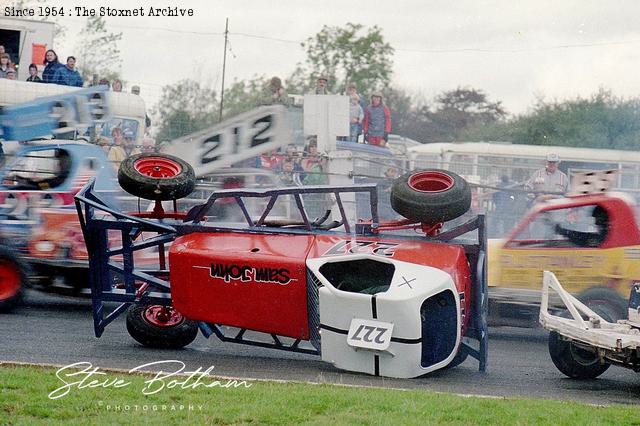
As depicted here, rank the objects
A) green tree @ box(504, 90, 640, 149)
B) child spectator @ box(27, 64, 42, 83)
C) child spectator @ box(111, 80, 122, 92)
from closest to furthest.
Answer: child spectator @ box(27, 64, 42, 83), child spectator @ box(111, 80, 122, 92), green tree @ box(504, 90, 640, 149)

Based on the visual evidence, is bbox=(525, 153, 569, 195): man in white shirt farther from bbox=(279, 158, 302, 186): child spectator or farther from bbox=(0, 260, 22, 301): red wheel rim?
bbox=(0, 260, 22, 301): red wheel rim

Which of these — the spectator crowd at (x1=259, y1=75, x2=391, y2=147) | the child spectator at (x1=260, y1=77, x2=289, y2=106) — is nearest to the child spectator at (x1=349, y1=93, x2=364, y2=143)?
the spectator crowd at (x1=259, y1=75, x2=391, y2=147)

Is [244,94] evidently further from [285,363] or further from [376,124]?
[285,363]

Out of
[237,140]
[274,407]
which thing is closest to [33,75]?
[237,140]

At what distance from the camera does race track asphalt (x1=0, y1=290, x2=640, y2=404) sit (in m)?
7.46

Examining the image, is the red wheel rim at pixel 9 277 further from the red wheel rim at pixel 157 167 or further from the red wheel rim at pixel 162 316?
the red wheel rim at pixel 157 167

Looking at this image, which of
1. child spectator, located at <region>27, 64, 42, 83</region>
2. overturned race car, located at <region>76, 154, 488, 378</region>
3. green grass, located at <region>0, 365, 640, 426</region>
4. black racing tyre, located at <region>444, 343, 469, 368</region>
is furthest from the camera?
child spectator, located at <region>27, 64, 42, 83</region>

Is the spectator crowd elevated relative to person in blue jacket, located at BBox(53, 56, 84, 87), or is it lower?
lower

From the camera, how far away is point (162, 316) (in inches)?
345

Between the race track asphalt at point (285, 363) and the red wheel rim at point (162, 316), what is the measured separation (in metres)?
0.24

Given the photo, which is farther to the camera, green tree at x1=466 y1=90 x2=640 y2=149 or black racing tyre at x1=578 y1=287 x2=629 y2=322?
green tree at x1=466 y1=90 x2=640 y2=149

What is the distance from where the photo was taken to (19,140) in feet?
42.7

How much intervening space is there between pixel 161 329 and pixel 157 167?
52.6 inches

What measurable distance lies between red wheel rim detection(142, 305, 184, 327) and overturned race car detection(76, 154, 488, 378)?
0.04ft
